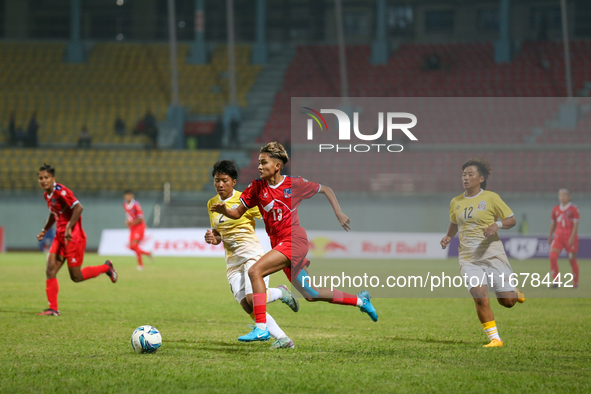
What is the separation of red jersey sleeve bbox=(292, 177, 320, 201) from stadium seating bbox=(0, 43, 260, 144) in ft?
87.6

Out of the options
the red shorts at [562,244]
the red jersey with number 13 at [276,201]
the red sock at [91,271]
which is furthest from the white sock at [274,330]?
the red shorts at [562,244]

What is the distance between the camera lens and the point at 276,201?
7207 mm

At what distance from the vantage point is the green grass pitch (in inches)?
220

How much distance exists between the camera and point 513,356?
22.7 ft

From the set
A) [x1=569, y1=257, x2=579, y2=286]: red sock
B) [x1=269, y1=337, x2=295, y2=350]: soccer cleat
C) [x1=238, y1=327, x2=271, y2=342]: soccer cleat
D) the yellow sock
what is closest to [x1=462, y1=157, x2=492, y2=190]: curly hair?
the yellow sock

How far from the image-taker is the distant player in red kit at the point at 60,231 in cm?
1033

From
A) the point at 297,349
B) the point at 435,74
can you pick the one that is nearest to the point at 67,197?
the point at 297,349

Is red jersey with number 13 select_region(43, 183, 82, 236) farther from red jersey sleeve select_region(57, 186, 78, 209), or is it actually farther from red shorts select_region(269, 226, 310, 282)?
red shorts select_region(269, 226, 310, 282)

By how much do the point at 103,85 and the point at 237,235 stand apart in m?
30.3

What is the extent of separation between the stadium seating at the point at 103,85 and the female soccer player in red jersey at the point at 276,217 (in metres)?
26.7

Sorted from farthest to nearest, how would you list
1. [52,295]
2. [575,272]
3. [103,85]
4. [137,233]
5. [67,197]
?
[103,85]
[137,233]
[575,272]
[67,197]
[52,295]

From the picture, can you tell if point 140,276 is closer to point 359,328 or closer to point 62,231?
point 62,231

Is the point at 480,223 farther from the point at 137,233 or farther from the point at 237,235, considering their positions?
the point at 137,233

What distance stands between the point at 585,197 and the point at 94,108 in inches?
910
